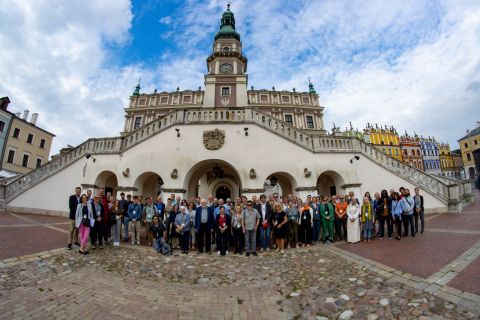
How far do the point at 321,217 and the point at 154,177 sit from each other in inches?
454

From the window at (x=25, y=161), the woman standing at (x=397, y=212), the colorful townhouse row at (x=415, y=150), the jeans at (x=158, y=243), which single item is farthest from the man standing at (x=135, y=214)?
the colorful townhouse row at (x=415, y=150)

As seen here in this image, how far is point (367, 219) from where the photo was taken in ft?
27.8

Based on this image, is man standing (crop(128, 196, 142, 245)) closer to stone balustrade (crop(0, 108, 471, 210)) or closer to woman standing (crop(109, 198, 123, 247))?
woman standing (crop(109, 198, 123, 247))

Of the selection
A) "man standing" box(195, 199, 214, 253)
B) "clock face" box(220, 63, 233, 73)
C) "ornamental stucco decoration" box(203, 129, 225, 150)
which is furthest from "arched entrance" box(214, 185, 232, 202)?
"clock face" box(220, 63, 233, 73)

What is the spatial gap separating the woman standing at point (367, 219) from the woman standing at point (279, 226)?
3.24 meters

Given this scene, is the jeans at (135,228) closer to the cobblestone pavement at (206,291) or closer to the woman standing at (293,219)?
the cobblestone pavement at (206,291)

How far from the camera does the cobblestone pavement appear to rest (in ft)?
11.4

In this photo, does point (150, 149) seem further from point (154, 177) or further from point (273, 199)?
point (273, 199)

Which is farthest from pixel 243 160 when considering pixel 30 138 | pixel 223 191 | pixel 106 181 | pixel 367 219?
pixel 30 138

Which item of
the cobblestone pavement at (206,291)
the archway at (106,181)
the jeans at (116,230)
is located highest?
the archway at (106,181)

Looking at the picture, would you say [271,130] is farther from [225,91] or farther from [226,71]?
[226,71]

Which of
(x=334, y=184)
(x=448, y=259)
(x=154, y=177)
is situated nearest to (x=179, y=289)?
(x=448, y=259)

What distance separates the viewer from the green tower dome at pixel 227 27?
2958cm

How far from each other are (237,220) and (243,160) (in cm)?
578
